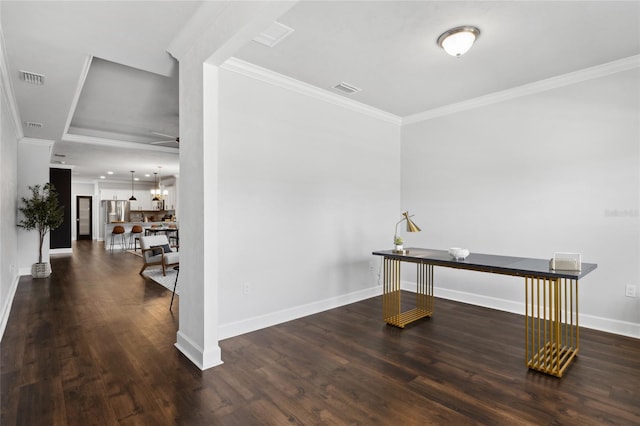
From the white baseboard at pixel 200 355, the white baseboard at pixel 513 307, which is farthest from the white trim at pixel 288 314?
the white baseboard at pixel 513 307

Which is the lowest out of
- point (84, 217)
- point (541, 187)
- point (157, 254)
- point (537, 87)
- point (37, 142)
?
point (157, 254)

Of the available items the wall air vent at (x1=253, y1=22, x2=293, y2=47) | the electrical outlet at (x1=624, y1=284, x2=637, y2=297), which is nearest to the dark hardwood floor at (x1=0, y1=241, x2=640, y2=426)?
the electrical outlet at (x1=624, y1=284, x2=637, y2=297)

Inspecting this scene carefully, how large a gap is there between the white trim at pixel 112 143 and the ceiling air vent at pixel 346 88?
5.08 m

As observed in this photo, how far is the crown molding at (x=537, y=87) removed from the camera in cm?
342

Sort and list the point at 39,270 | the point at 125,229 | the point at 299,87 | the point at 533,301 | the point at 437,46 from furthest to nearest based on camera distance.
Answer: the point at 125,229, the point at 39,270, the point at 299,87, the point at 437,46, the point at 533,301

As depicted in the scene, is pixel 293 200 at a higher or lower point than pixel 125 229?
higher

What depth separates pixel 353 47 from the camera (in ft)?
10.2

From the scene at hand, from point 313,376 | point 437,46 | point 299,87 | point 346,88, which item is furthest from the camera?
point 346,88

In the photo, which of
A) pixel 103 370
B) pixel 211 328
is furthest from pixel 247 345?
pixel 103 370

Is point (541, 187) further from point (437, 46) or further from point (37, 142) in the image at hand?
point (37, 142)

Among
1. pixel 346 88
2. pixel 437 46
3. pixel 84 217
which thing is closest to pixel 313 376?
pixel 437 46

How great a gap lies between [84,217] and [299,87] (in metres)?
14.9

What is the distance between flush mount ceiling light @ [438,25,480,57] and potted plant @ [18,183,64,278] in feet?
24.0

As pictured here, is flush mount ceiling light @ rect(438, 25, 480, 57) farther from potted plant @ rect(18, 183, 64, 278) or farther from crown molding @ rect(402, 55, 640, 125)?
potted plant @ rect(18, 183, 64, 278)
